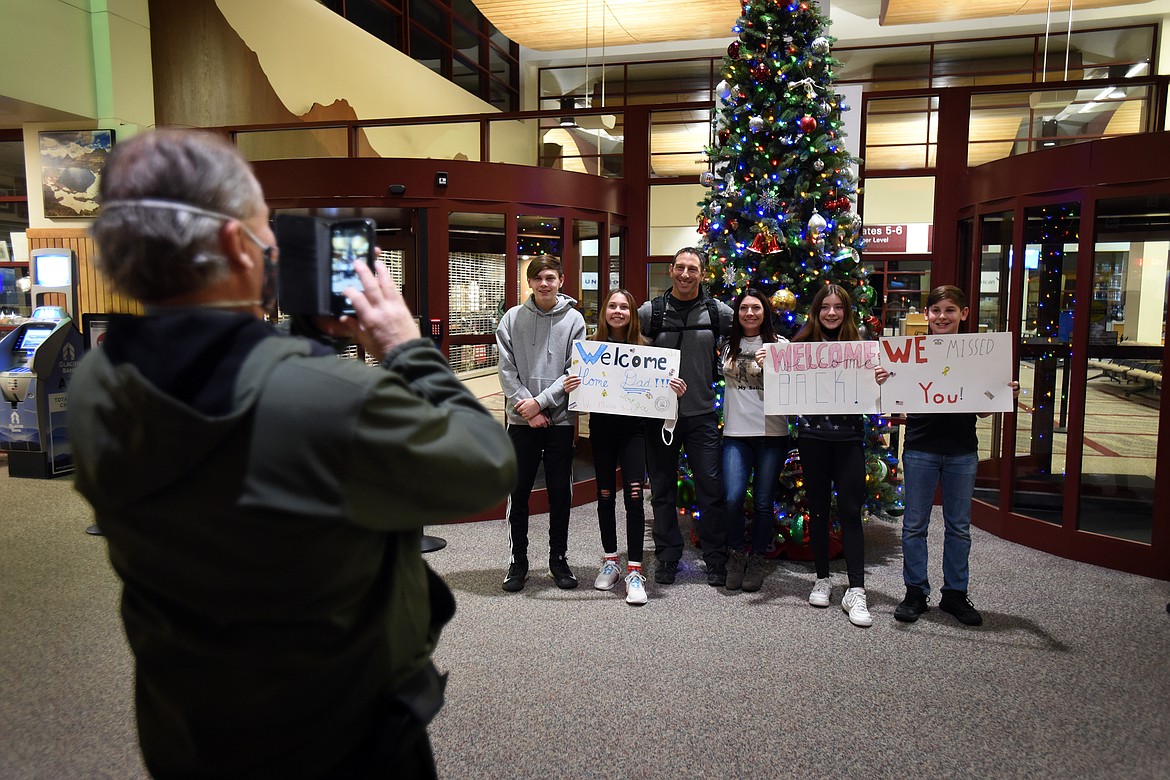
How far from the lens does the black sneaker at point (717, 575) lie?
165 inches

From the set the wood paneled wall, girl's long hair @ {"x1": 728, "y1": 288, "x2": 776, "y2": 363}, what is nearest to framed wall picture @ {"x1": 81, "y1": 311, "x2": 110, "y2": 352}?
the wood paneled wall

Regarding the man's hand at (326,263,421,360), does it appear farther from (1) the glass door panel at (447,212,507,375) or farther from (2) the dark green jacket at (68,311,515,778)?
(1) the glass door panel at (447,212,507,375)

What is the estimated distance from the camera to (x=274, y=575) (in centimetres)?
91

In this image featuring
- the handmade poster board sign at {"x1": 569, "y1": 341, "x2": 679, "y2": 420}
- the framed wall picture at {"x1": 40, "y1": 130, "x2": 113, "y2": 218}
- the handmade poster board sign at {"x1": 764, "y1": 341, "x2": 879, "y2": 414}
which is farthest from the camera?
the framed wall picture at {"x1": 40, "y1": 130, "x2": 113, "y2": 218}

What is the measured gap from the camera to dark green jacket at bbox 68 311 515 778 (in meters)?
0.87

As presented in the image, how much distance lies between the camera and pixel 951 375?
3.60 metres

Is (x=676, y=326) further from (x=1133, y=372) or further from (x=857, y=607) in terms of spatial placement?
(x=1133, y=372)

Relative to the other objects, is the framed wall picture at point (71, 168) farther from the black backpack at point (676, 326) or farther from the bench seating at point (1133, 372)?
the bench seating at point (1133, 372)

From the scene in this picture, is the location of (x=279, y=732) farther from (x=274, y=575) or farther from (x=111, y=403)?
(x=111, y=403)

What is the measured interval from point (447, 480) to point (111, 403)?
41 centimetres

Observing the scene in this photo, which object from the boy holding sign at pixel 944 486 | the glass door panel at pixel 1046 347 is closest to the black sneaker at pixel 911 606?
the boy holding sign at pixel 944 486

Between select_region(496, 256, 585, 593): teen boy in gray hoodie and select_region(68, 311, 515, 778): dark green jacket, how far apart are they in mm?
3077

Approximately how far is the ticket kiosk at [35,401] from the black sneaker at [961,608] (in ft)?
23.0

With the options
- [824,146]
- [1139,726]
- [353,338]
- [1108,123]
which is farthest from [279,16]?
[1108,123]
